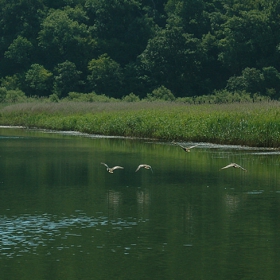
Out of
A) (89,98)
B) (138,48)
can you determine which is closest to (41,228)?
(89,98)

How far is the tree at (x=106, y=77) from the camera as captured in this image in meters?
74.4

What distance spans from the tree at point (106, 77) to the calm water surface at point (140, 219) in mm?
47961

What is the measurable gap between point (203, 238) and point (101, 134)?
1131 inches

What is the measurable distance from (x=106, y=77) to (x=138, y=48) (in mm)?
6610

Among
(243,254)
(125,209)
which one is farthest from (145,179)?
(243,254)

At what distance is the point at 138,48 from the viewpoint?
79.6 metres

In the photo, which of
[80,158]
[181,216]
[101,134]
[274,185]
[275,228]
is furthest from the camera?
[101,134]

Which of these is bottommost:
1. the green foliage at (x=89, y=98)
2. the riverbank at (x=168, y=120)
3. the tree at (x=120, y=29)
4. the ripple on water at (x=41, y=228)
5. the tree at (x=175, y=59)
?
the ripple on water at (x=41, y=228)

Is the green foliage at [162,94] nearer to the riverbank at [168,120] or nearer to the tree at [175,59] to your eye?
the tree at [175,59]

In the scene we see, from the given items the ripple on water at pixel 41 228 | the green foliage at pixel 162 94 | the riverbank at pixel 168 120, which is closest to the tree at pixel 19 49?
the green foliage at pixel 162 94

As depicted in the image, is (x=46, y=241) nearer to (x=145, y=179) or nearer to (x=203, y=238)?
(x=203, y=238)

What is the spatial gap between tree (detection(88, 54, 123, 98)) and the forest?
86 mm

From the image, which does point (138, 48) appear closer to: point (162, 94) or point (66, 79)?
point (66, 79)

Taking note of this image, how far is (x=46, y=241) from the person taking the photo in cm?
1263
